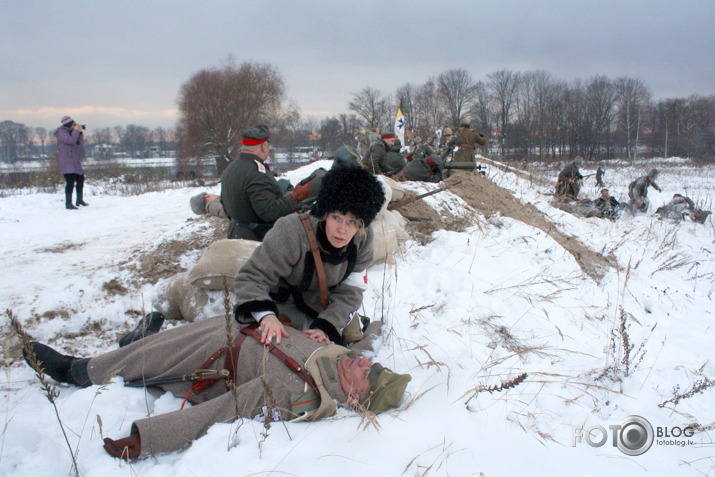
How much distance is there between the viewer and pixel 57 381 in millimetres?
2088

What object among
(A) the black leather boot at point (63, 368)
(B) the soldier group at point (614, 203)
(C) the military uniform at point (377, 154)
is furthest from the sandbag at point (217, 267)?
(B) the soldier group at point (614, 203)

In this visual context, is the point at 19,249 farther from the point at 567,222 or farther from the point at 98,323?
the point at 567,222

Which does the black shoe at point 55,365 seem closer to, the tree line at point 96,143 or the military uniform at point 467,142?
the military uniform at point 467,142

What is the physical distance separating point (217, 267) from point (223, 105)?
3355cm

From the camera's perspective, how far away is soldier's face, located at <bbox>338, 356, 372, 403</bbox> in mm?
1901

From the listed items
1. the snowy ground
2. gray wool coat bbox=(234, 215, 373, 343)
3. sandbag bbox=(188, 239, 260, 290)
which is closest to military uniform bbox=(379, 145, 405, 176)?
the snowy ground

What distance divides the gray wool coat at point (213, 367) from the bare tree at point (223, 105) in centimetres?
3296

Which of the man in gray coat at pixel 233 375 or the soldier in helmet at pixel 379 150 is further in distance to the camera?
the soldier in helmet at pixel 379 150

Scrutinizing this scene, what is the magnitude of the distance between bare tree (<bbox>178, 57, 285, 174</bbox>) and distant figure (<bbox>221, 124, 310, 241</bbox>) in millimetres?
31359

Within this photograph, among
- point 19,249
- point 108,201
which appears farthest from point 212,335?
point 108,201

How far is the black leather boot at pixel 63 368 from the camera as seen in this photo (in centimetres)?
205

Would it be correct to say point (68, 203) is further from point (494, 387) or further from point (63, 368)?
point (494, 387)

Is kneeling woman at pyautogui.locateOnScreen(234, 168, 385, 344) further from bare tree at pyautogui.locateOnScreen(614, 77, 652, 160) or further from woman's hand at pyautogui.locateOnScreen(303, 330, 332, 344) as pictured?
bare tree at pyautogui.locateOnScreen(614, 77, 652, 160)

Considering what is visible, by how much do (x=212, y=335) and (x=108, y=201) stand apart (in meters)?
8.02
